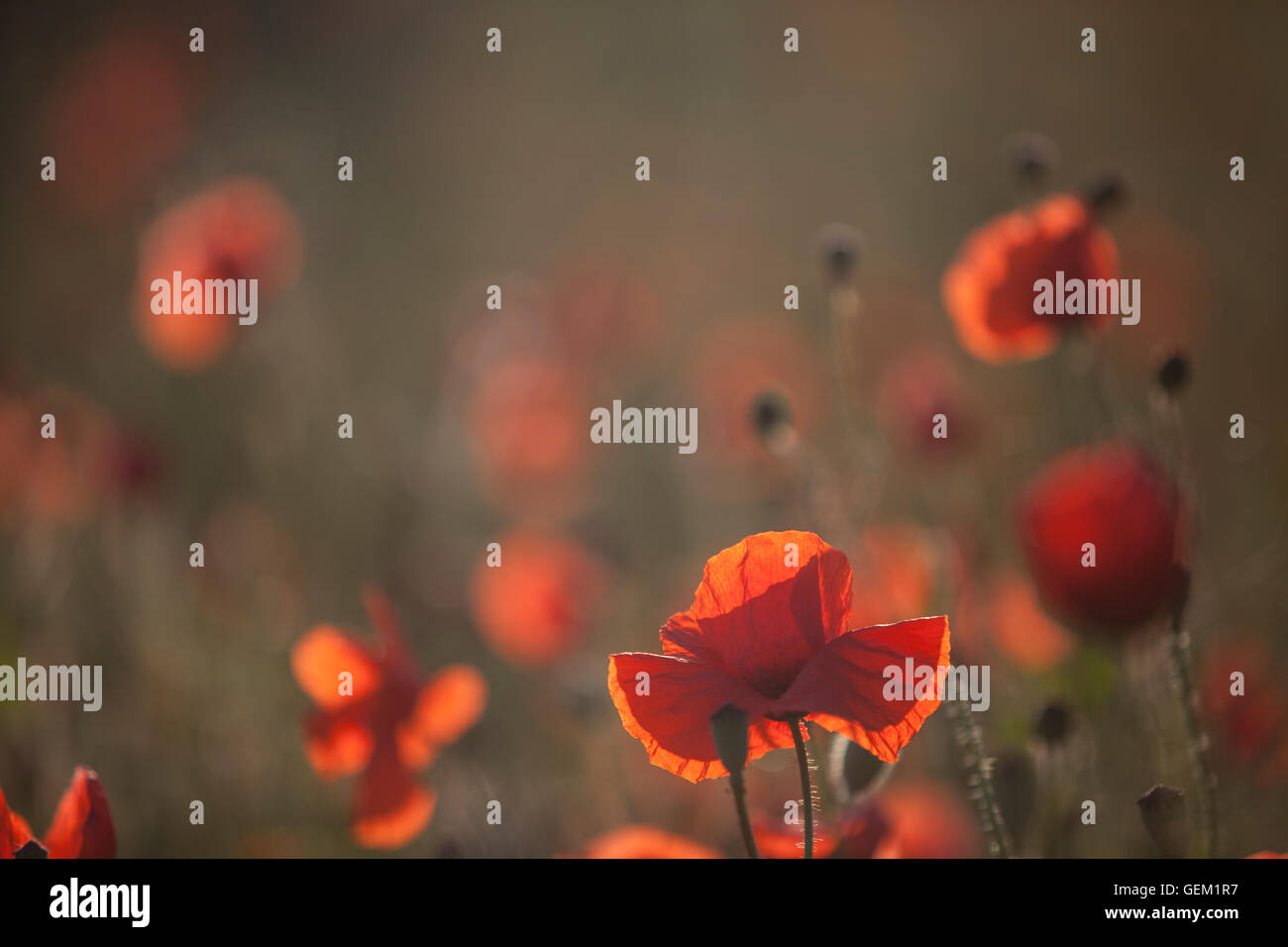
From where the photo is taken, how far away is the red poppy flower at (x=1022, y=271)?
1803 millimetres

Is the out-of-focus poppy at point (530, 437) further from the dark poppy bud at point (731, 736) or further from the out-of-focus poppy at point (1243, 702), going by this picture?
the dark poppy bud at point (731, 736)

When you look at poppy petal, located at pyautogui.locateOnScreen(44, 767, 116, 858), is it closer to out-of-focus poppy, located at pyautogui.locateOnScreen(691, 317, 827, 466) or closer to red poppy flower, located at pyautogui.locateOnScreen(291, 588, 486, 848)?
red poppy flower, located at pyautogui.locateOnScreen(291, 588, 486, 848)

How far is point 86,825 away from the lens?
3.49 feet

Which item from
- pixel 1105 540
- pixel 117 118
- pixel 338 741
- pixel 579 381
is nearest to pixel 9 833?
pixel 338 741

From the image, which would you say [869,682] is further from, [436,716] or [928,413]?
[928,413]

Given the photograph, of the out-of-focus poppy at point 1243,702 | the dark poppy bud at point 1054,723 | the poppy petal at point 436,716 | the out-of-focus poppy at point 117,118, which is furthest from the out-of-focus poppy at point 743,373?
the out-of-focus poppy at point 117,118

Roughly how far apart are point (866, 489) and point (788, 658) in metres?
0.81

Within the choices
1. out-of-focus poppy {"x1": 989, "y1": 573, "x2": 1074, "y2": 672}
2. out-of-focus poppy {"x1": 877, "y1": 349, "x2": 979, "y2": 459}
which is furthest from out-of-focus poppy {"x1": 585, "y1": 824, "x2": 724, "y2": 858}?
out-of-focus poppy {"x1": 877, "y1": 349, "x2": 979, "y2": 459}

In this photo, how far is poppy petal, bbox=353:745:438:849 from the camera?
63.4 inches

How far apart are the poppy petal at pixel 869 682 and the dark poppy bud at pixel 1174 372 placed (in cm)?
63

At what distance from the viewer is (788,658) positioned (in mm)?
1083

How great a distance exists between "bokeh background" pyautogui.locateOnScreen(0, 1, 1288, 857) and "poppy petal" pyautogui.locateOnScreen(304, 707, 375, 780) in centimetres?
27

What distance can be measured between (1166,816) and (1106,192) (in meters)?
1.23

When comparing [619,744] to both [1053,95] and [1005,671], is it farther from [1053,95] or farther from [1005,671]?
[1053,95]
